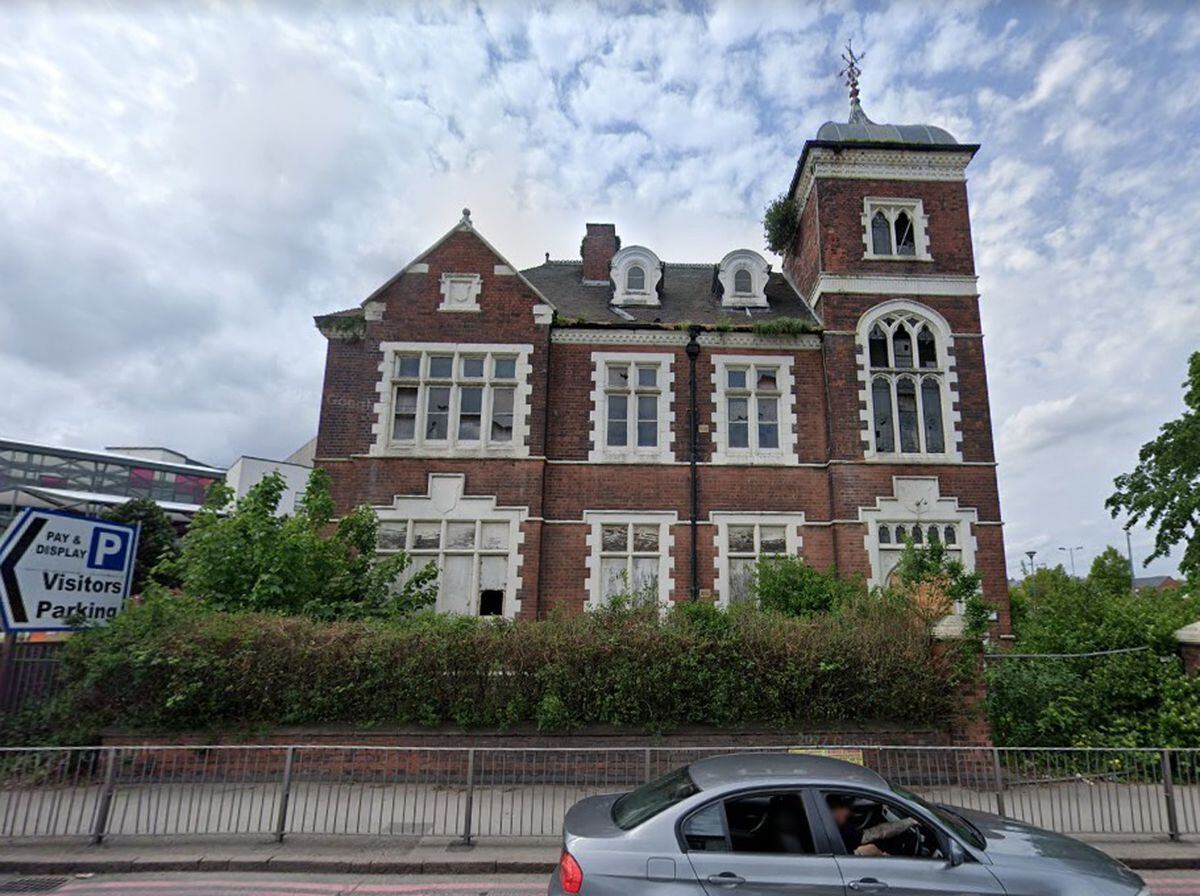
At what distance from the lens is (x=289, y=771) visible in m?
7.06

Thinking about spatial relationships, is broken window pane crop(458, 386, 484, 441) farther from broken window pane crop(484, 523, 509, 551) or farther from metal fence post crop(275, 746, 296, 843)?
metal fence post crop(275, 746, 296, 843)

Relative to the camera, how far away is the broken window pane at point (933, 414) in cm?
1647

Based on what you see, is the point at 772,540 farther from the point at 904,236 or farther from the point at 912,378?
the point at 904,236

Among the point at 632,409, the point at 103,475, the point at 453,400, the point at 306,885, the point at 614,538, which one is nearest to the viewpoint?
the point at 306,885

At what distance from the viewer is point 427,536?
15547 millimetres

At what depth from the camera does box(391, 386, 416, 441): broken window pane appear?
16.2 m

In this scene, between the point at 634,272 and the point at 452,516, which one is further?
the point at 634,272

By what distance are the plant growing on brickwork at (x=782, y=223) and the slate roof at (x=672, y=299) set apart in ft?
3.66

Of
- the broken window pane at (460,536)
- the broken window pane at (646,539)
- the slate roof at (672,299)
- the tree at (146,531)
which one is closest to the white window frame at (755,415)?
the slate roof at (672,299)

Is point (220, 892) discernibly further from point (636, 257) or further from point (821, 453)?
point (636, 257)

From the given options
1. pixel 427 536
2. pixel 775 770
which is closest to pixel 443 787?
pixel 775 770

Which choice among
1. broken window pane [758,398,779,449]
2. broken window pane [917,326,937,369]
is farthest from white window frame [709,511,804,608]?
broken window pane [917,326,937,369]

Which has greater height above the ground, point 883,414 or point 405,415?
point 883,414

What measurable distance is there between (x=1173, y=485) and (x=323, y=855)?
25.2 m
